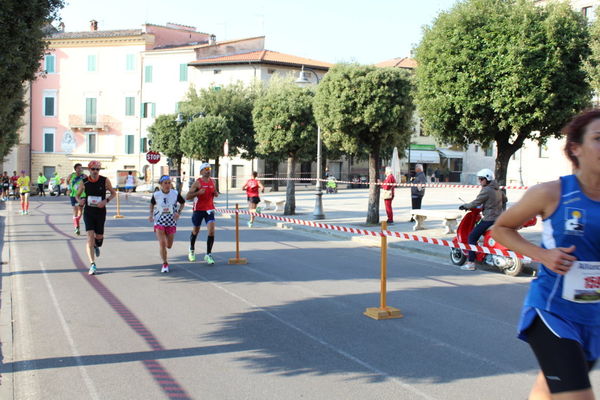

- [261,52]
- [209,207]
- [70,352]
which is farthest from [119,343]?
[261,52]

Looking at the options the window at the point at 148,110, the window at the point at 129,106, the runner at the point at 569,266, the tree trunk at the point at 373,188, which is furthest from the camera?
the window at the point at 129,106

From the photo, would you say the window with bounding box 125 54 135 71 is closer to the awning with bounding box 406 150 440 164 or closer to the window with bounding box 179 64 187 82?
the window with bounding box 179 64 187 82

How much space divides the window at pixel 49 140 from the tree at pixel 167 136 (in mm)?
18249

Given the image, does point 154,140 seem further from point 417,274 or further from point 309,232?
point 417,274

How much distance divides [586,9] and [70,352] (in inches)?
1996

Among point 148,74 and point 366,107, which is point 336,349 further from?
point 148,74

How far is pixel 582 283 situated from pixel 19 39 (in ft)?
24.2

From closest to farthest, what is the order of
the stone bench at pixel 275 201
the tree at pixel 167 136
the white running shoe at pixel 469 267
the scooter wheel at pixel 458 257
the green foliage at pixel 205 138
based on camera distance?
the white running shoe at pixel 469 267
the scooter wheel at pixel 458 257
the stone bench at pixel 275 201
the green foliage at pixel 205 138
the tree at pixel 167 136

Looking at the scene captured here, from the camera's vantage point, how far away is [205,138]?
1499 inches

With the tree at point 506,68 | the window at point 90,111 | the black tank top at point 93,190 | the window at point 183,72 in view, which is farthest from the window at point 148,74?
the black tank top at point 93,190

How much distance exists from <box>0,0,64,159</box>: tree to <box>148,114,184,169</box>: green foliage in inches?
1573

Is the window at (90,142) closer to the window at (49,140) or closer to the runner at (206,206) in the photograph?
the window at (49,140)

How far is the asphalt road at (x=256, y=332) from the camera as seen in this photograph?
525 centimetres

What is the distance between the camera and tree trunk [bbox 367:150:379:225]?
62.0 feet
